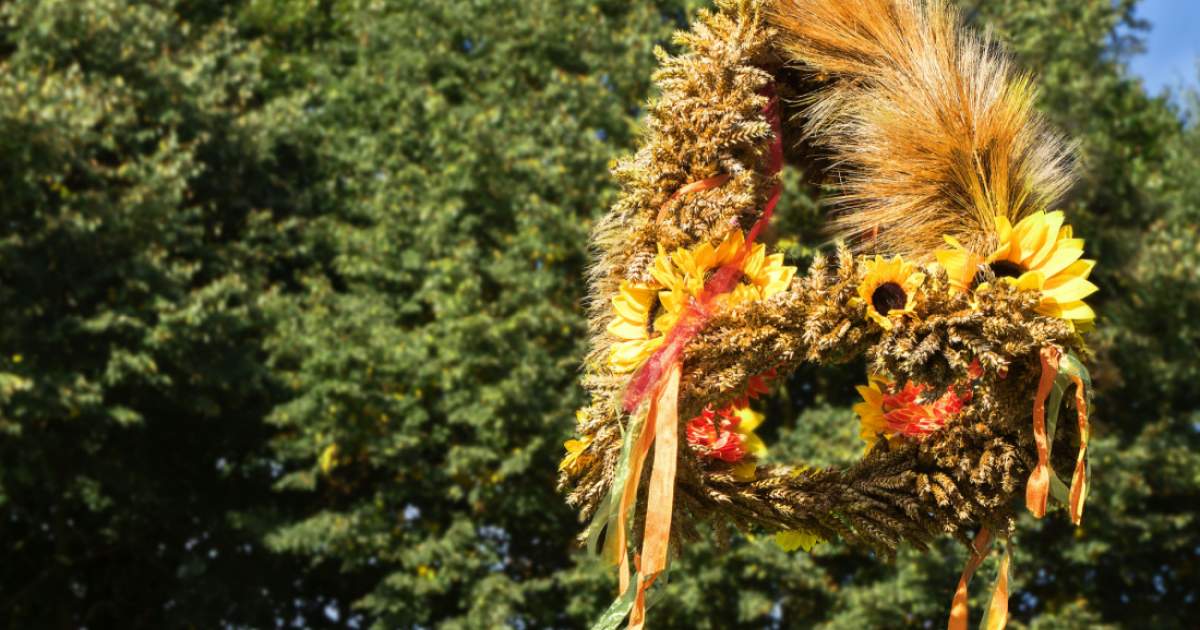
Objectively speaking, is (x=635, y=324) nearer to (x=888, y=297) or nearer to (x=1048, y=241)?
(x=888, y=297)

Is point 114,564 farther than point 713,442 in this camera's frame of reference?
Yes

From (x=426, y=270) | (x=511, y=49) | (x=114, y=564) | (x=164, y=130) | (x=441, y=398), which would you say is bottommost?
(x=114, y=564)

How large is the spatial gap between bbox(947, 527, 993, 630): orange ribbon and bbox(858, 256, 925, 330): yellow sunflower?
0.48 m

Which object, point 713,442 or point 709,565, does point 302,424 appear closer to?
point 709,565

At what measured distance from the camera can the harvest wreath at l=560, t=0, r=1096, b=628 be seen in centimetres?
234

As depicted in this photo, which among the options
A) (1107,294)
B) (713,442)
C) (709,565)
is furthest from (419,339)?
(713,442)

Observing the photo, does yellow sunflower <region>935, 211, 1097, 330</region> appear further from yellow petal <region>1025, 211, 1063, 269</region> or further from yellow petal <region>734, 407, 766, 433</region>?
yellow petal <region>734, 407, 766, 433</region>

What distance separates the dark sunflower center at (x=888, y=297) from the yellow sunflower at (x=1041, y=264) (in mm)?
93

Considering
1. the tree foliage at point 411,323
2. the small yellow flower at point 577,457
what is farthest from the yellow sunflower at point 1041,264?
the tree foliage at point 411,323

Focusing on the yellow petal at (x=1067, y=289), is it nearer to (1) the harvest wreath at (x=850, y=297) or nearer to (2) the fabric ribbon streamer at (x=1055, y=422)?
(1) the harvest wreath at (x=850, y=297)

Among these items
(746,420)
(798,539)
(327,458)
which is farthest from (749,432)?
(327,458)

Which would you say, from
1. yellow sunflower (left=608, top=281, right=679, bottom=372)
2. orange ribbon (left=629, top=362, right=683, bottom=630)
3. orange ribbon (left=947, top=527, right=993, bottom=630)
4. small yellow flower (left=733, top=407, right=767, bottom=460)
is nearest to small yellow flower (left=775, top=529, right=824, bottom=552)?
small yellow flower (left=733, top=407, right=767, bottom=460)

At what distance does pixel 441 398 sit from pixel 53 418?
3163 millimetres

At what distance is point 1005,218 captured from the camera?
240cm
